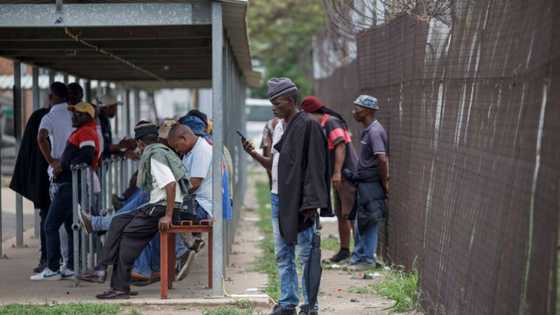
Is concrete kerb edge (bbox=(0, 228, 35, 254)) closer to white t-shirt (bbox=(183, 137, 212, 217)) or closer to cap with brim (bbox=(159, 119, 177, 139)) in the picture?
cap with brim (bbox=(159, 119, 177, 139))

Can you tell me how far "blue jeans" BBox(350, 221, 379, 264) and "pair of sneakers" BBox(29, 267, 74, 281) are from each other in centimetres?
304

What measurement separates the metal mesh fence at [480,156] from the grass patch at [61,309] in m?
2.52

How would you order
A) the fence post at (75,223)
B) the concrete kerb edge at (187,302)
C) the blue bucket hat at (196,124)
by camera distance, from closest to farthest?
the concrete kerb edge at (187,302) < the fence post at (75,223) < the blue bucket hat at (196,124)

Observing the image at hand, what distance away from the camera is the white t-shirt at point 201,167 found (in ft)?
30.3

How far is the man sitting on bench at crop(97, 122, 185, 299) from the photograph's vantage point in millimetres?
8508

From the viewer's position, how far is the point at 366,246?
1081cm

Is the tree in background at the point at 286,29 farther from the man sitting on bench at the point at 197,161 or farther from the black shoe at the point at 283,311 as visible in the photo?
the black shoe at the point at 283,311

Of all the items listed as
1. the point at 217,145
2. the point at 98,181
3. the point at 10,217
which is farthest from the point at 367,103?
the point at 10,217

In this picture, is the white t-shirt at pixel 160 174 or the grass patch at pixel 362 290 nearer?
the white t-shirt at pixel 160 174

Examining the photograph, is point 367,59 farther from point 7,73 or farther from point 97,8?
point 7,73

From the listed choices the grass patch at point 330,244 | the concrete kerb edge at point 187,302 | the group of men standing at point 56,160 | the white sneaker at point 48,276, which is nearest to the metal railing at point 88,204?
the group of men standing at point 56,160

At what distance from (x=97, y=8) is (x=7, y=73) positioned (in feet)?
46.3

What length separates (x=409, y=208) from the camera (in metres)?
9.47

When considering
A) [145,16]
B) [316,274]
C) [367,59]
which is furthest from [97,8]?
[367,59]
